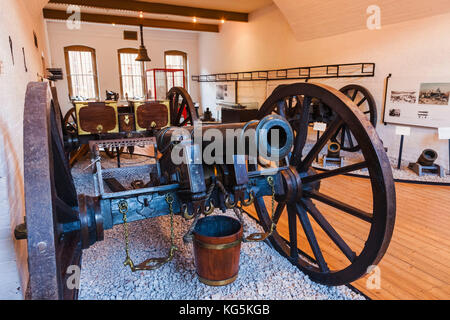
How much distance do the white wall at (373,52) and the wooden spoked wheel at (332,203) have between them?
116 inches

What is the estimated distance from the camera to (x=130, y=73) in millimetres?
12188

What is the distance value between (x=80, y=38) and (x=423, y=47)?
10.7m

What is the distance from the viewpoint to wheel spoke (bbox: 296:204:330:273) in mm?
1935

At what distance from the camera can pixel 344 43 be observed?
235 inches

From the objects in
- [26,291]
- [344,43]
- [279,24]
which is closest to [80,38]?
[279,24]

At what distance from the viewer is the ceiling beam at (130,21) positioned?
9234 mm

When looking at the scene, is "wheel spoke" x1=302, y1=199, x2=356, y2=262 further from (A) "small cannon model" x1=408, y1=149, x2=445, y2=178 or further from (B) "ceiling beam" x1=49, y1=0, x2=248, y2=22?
(B) "ceiling beam" x1=49, y1=0, x2=248, y2=22

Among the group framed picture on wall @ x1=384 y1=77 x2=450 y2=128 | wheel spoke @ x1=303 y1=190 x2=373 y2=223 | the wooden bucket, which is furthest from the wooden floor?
framed picture on wall @ x1=384 y1=77 x2=450 y2=128

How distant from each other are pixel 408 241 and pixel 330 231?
3.90 ft

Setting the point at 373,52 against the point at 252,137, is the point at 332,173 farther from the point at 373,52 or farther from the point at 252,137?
the point at 373,52

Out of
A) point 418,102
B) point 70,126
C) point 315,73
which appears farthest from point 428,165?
point 70,126

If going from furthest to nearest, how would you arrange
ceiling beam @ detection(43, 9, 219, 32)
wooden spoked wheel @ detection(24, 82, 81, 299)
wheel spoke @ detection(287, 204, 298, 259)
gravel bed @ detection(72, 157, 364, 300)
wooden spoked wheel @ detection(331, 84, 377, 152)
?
ceiling beam @ detection(43, 9, 219, 32) → wooden spoked wheel @ detection(331, 84, 377, 152) → wheel spoke @ detection(287, 204, 298, 259) → gravel bed @ detection(72, 157, 364, 300) → wooden spoked wheel @ detection(24, 82, 81, 299)

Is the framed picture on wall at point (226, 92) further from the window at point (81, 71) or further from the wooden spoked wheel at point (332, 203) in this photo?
the wooden spoked wheel at point (332, 203)

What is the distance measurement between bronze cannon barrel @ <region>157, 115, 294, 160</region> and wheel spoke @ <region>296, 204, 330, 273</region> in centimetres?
73
